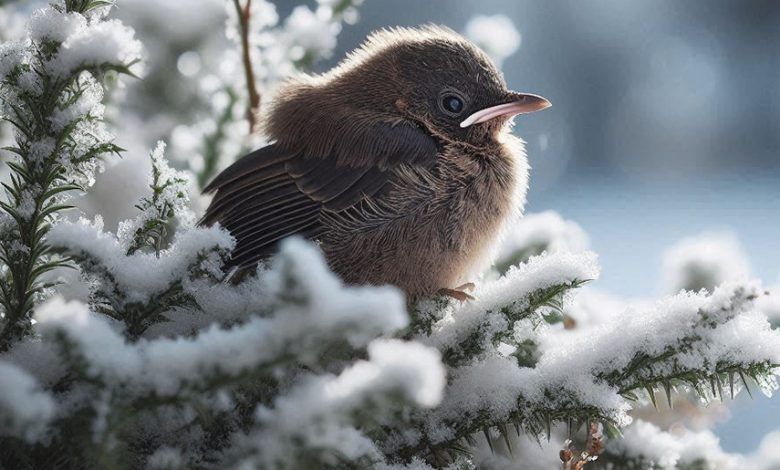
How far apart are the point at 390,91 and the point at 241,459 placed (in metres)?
0.88

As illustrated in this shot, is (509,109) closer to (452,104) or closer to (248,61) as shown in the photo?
(452,104)

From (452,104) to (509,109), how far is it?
0.31ft

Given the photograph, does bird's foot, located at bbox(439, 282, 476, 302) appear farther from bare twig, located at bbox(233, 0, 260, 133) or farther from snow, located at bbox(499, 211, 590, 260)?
bare twig, located at bbox(233, 0, 260, 133)

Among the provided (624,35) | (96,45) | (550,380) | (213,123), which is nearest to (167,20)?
(213,123)

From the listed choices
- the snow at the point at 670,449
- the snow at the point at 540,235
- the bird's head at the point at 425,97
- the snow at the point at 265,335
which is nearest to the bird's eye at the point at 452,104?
the bird's head at the point at 425,97

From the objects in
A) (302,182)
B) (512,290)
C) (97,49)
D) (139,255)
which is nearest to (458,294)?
(512,290)

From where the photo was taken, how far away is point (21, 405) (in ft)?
2.27

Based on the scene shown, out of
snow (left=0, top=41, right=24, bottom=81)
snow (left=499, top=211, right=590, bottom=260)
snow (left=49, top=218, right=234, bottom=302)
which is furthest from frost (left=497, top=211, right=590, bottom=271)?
snow (left=0, top=41, right=24, bottom=81)

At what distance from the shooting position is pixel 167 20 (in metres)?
1.94

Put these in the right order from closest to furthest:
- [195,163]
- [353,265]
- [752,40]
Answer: [353,265] < [195,163] < [752,40]

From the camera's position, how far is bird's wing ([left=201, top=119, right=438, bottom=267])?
1.38 meters

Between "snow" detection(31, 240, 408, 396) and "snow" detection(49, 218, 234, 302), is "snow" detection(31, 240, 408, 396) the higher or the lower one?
the lower one

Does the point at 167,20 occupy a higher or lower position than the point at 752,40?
lower

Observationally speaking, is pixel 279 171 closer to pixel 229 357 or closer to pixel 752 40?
pixel 229 357
